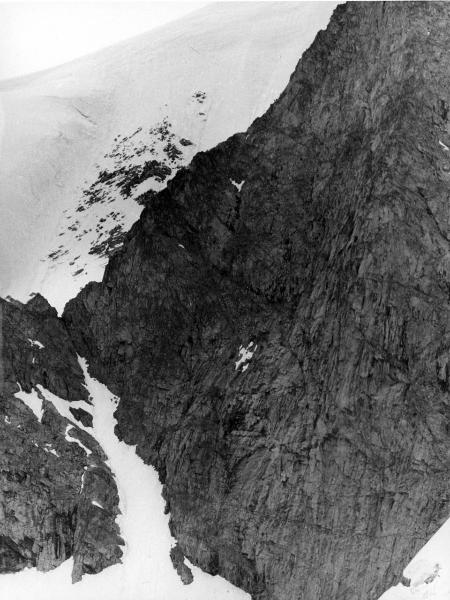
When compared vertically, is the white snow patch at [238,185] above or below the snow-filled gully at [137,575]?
above

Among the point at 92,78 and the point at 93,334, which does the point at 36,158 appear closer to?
the point at 92,78

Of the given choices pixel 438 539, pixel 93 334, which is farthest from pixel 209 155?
pixel 438 539

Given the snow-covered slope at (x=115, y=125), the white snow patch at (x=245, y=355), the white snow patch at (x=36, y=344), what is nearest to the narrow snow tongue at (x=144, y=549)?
the white snow patch at (x=36, y=344)

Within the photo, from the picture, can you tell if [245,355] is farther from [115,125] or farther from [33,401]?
[115,125]

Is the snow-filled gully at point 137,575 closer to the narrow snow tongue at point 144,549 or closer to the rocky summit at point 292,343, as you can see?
the narrow snow tongue at point 144,549

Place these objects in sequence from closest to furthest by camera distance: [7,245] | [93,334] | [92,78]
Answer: [93,334]
[7,245]
[92,78]
